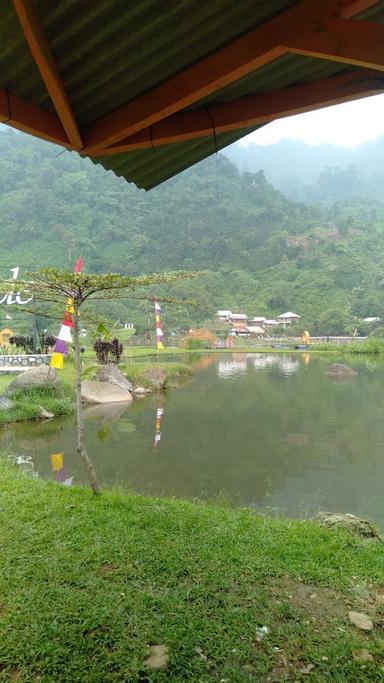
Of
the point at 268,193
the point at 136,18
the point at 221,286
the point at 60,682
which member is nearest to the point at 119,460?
the point at 60,682

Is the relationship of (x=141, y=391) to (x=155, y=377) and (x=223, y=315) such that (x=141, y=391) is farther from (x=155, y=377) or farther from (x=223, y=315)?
(x=223, y=315)

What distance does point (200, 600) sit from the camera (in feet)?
7.24

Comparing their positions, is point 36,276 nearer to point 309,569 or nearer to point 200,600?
point 200,600

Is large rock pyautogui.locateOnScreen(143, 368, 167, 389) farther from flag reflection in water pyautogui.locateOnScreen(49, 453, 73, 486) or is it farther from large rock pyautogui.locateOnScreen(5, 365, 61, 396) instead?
flag reflection in water pyautogui.locateOnScreen(49, 453, 73, 486)

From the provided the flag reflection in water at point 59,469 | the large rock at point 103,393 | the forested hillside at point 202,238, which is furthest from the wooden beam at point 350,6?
the forested hillside at point 202,238

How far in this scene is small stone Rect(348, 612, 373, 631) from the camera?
2.05 meters

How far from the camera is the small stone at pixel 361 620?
2049 mm

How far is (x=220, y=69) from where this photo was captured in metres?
1.64

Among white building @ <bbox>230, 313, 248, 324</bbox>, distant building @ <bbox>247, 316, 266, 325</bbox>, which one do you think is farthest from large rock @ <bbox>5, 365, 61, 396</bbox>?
distant building @ <bbox>247, 316, 266, 325</bbox>

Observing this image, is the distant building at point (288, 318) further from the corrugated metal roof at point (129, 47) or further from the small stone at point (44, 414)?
the corrugated metal roof at point (129, 47)

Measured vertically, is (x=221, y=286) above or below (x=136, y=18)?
above

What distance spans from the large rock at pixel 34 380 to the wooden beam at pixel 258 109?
24.6 ft

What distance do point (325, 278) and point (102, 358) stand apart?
44.0 meters

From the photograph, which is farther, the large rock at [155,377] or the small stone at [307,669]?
the large rock at [155,377]
